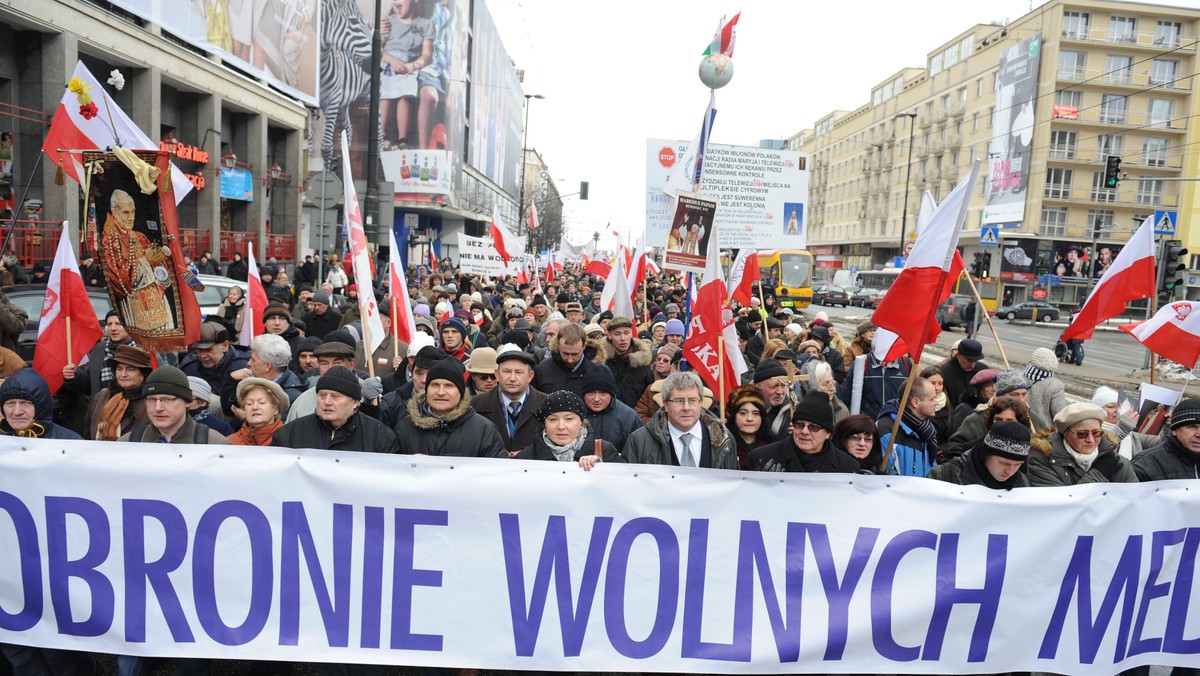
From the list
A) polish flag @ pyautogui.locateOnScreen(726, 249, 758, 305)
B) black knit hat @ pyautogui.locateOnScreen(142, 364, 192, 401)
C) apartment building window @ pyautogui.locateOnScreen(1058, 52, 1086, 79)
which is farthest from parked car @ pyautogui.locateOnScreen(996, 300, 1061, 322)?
black knit hat @ pyautogui.locateOnScreen(142, 364, 192, 401)

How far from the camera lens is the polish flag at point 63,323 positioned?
219 inches

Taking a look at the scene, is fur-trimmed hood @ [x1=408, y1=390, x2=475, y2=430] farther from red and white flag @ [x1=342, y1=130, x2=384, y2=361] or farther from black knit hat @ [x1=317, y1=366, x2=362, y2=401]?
red and white flag @ [x1=342, y1=130, x2=384, y2=361]

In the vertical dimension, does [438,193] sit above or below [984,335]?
above

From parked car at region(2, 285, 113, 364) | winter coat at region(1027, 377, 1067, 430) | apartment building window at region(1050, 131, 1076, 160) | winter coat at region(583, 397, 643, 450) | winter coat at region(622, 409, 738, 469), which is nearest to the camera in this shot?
winter coat at region(622, 409, 738, 469)

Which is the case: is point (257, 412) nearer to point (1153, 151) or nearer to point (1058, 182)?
point (1058, 182)

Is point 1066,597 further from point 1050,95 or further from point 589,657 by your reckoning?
point 1050,95

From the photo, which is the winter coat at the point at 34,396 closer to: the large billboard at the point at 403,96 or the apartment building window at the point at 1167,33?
the large billboard at the point at 403,96

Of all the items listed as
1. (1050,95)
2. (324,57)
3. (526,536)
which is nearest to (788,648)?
(526,536)

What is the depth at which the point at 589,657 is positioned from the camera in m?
3.59

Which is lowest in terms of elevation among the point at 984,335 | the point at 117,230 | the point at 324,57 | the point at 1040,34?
the point at 984,335

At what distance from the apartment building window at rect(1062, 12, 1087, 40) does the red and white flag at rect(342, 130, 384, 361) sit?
6155 cm

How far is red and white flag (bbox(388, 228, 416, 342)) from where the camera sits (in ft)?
21.9

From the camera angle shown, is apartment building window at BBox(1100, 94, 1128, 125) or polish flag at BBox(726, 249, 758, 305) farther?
apartment building window at BBox(1100, 94, 1128, 125)

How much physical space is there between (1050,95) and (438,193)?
133 feet
